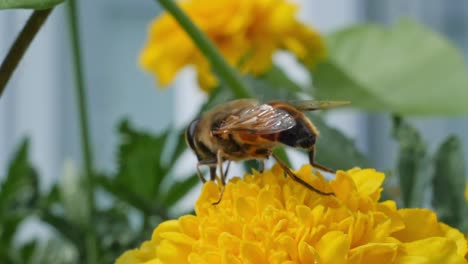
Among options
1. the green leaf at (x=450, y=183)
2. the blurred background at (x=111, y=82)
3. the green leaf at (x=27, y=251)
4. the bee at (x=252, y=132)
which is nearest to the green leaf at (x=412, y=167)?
the green leaf at (x=450, y=183)

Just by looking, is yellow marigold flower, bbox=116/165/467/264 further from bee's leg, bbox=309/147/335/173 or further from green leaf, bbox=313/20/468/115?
green leaf, bbox=313/20/468/115

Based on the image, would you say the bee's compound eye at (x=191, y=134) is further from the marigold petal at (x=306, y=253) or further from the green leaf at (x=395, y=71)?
the green leaf at (x=395, y=71)

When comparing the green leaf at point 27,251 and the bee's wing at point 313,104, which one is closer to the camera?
the bee's wing at point 313,104

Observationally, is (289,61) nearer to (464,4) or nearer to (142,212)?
(464,4)

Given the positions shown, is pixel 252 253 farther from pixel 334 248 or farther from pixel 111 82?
pixel 111 82

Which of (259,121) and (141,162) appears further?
(141,162)

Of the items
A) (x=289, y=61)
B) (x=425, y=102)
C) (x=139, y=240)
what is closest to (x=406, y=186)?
(x=139, y=240)

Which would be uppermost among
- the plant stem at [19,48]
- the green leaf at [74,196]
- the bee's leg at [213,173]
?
the plant stem at [19,48]

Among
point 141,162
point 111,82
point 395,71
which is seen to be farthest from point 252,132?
point 111,82
